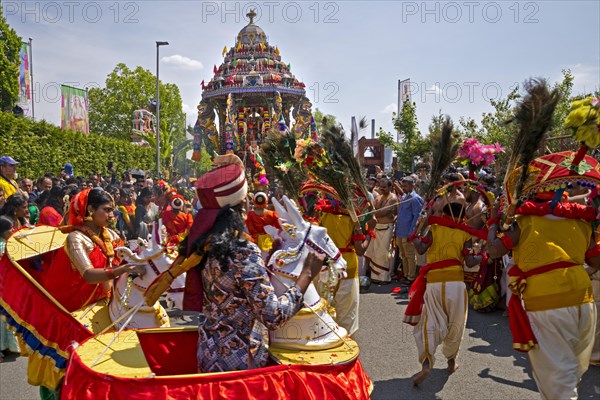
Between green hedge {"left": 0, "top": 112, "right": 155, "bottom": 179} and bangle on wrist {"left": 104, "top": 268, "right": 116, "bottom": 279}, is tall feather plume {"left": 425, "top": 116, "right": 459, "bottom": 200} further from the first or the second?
green hedge {"left": 0, "top": 112, "right": 155, "bottom": 179}

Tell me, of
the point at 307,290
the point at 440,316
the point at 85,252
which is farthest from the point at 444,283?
the point at 85,252

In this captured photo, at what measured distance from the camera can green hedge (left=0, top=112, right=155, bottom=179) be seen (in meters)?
15.9

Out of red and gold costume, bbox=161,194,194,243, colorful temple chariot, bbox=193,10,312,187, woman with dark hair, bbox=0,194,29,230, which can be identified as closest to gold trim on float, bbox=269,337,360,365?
woman with dark hair, bbox=0,194,29,230

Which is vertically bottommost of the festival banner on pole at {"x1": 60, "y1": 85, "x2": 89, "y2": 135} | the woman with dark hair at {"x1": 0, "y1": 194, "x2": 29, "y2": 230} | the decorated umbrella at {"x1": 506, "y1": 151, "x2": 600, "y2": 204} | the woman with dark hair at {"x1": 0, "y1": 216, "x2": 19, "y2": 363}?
the woman with dark hair at {"x1": 0, "y1": 216, "x2": 19, "y2": 363}

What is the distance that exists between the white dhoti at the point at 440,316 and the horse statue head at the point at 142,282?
231 centimetres

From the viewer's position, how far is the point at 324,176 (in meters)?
5.02

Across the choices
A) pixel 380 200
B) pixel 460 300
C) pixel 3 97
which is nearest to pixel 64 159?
pixel 3 97

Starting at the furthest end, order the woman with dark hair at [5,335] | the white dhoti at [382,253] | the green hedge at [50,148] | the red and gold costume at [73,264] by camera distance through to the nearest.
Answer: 1. the green hedge at [50,148]
2. the white dhoti at [382,253]
3. the woman with dark hair at [5,335]
4. the red and gold costume at [73,264]

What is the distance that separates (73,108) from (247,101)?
12948 millimetres

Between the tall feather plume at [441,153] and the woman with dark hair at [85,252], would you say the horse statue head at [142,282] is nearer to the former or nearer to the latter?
the woman with dark hair at [85,252]

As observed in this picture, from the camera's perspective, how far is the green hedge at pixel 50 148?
52.2 ft

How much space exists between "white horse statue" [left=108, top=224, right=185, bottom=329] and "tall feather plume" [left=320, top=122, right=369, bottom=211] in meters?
1.83

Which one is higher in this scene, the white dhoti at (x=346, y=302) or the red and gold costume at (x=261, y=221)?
the red and gold costume at (x=261, y=221)

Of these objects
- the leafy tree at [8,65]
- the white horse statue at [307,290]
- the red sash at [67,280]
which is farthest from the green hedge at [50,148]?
the white horse statue at [307,290]
